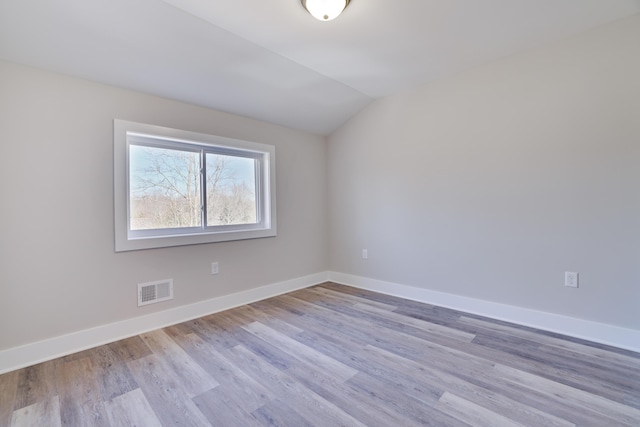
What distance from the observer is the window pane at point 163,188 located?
2.49 meters

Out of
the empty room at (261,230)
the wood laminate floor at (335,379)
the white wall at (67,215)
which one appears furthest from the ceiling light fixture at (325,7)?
the wood laminate floor at (335,379)

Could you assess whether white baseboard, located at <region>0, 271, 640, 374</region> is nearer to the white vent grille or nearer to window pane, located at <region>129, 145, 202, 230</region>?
the white vent grille

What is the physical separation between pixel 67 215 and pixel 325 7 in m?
2.31

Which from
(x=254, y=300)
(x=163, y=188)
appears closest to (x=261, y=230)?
(x=254, y=300)

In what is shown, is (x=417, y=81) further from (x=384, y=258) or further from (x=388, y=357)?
(x=388, y=357)

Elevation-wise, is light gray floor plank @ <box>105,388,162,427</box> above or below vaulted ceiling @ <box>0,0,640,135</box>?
below

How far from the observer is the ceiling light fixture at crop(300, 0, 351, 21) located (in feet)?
5.74

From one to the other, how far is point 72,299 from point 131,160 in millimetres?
1163

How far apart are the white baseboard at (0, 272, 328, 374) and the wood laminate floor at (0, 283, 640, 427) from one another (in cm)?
8

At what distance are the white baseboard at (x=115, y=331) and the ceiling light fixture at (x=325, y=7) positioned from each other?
2604mm

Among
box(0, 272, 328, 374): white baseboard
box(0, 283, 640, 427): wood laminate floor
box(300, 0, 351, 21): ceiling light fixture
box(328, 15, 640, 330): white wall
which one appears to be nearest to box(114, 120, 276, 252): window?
box(0, 272, 328, 374): white baseboard

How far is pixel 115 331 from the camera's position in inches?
90.4

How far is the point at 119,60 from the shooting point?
2.09 meters

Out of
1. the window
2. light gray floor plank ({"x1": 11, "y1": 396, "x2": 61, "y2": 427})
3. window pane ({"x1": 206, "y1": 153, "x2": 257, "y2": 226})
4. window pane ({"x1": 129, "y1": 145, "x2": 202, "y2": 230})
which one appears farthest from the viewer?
window pane ({"x1": 206, "y1": 153, "x2": 257, "y2": 226})
